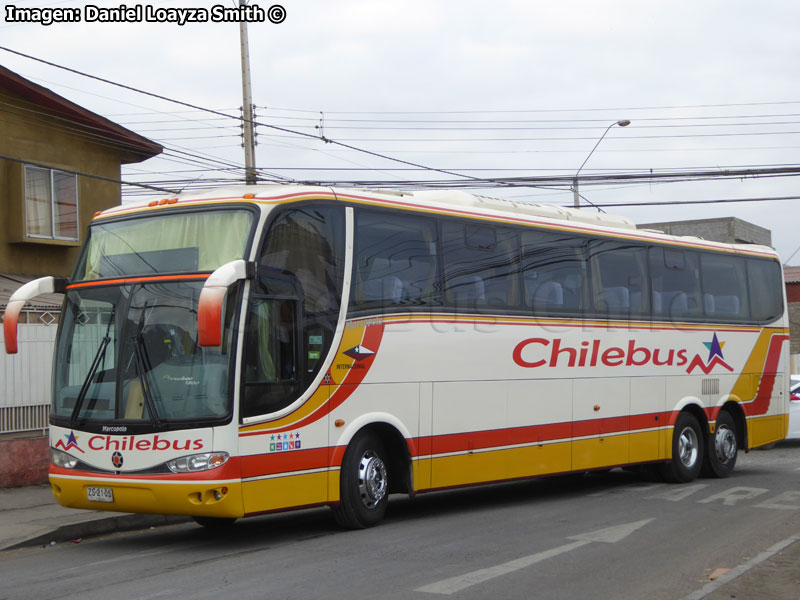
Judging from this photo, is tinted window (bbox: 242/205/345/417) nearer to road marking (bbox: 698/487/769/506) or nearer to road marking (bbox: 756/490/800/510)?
road marking (bbox: 698/487/769/506)

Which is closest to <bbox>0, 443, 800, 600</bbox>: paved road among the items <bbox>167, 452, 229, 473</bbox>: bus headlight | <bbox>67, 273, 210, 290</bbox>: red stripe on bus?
<bbox>167, 452, 229, 473</bbox>: bus headlight

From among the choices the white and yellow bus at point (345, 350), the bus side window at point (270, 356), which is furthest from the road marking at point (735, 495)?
the bus side window at point (270, 356)

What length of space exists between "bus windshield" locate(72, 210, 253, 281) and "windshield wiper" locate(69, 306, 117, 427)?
60cm

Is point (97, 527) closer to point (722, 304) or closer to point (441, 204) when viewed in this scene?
point (441, 204)

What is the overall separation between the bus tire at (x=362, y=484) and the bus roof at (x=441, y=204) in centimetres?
265

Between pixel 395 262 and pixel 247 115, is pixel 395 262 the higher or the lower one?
the lower one

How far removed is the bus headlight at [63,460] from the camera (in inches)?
408

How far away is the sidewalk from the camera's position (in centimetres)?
1121

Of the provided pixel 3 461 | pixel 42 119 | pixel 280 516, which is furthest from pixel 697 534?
pixel 42 119

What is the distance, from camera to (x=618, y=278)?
15.0m

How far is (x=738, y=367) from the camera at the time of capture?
17281 millimetres

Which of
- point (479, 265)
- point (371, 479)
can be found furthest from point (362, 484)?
point (479, 265)

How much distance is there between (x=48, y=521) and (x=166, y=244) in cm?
390

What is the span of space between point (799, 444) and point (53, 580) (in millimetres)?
19301
